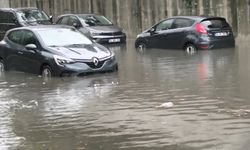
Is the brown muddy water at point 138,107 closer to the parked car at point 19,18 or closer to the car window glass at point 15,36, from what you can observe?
the car window glass at point 15,36

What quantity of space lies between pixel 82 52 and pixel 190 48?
22.0ft

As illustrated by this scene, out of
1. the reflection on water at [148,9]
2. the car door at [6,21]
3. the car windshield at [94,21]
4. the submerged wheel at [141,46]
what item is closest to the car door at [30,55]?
the submerged wheel at [141,46]

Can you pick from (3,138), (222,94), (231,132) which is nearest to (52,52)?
(222,94)

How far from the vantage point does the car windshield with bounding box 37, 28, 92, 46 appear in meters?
15.1

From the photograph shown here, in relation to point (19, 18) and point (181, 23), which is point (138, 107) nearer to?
point (181, 23)

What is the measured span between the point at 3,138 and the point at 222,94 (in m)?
4.51

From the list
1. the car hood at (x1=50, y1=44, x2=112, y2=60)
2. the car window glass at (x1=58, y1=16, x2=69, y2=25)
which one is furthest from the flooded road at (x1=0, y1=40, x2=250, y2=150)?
the car window glass at (x1=58, y1=16, x2=69, y2=25)

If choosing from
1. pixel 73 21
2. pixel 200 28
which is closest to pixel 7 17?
pixel 73 21

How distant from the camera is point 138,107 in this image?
9.67 m

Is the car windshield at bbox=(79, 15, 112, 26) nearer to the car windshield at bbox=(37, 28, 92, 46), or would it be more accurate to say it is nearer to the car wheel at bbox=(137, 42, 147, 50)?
the car wheel at bbox=(137, 42, 147, 50)

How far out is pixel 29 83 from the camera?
541 inches

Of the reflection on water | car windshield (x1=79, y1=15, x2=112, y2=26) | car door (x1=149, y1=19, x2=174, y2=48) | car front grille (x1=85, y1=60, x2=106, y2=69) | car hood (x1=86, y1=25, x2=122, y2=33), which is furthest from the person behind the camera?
car windshield (x1=79, y1=15, x2=112, y2=26)

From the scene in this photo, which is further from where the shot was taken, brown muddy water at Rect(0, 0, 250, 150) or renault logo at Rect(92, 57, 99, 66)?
renault logo at Rect(92, 57, 99, 66)

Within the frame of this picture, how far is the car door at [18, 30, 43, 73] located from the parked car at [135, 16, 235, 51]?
22.2 feet
